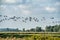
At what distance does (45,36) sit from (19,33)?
4.86 meters

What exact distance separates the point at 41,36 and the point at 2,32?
17.3 feet

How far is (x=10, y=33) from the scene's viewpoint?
1273cm

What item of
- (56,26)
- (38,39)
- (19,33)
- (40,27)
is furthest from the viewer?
Answer: (19,33)

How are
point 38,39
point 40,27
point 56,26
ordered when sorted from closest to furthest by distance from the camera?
point 38,39 → point 40,27 → point 56,26

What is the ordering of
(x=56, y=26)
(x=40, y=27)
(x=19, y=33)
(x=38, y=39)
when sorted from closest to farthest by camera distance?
(x=38, y=39) < (x=40, y=27) < (x=56, y=26) < (x=19, y=33)

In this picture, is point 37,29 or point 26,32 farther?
point 26,32

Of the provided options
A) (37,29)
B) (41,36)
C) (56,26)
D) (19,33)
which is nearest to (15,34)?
(19,33)

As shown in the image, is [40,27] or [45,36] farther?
[40,27]

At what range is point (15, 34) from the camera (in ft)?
42.2

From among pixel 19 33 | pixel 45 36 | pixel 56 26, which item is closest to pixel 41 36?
pixel 45 36

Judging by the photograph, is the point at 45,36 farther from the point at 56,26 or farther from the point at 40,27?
the point at 56,26

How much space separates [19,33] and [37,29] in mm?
1583

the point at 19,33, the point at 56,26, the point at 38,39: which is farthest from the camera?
the point at 19,33

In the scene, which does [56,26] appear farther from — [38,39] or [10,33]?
[38,39]
